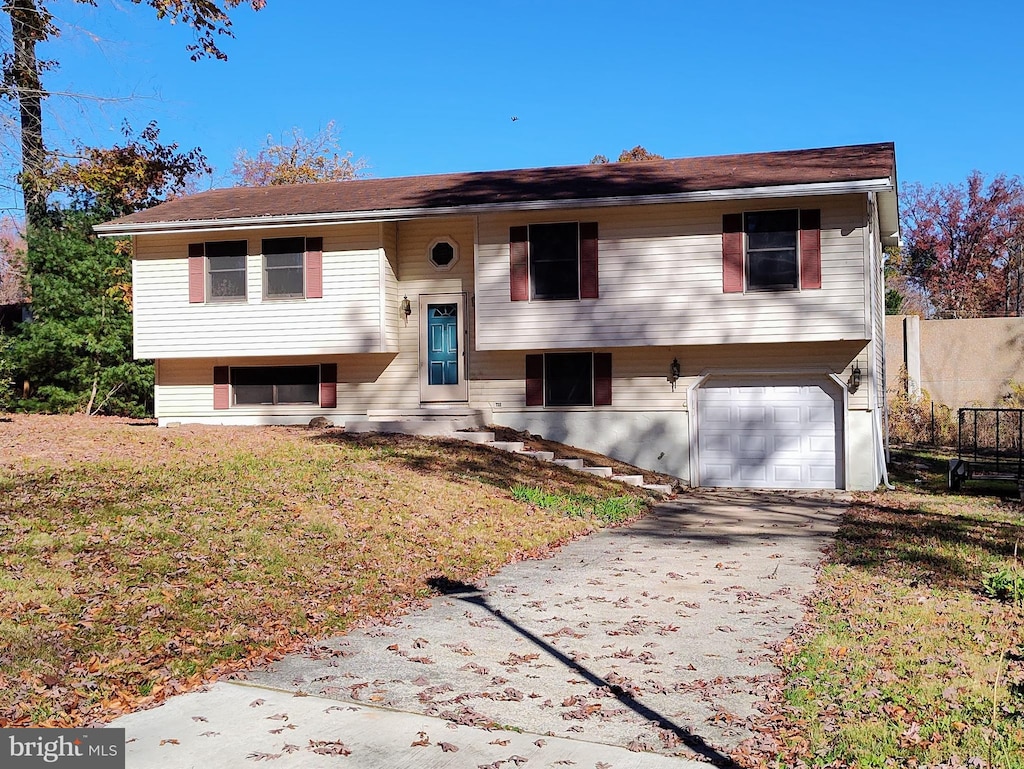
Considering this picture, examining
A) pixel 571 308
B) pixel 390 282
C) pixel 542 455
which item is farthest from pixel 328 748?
pixel 390 282

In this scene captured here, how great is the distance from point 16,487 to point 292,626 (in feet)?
15.5

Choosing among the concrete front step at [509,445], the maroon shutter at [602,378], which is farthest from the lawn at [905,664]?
the maroon shutter at [602,378]

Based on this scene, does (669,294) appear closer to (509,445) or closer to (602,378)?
(602,378)

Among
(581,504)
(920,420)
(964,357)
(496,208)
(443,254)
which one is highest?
(496,208)

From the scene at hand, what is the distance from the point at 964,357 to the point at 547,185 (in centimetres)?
1350

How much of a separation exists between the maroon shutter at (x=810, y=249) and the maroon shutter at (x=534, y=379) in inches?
204

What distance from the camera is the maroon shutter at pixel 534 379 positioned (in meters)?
19.4

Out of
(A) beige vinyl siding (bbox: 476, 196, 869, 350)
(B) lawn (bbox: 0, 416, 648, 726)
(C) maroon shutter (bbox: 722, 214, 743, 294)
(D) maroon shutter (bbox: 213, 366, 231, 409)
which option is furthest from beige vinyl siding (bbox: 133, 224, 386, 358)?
(C) maroon shutter (bbox: 722, 214, 743, 294)

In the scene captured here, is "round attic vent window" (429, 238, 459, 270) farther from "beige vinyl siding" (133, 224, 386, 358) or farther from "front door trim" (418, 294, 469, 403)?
"beige vinyl siding" (133, 224, 386, 358)

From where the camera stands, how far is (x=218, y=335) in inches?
789

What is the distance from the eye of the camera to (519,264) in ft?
61.7

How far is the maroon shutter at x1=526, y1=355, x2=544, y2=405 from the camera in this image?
19359mm

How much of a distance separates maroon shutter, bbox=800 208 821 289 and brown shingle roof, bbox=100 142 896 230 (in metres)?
0.72

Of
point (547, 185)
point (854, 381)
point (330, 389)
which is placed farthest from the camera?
point (330, 389)
